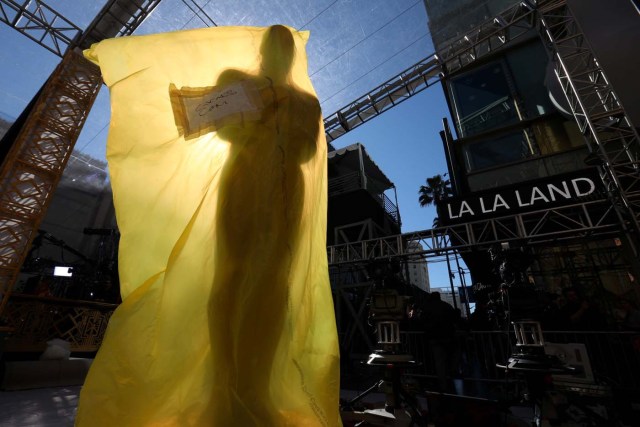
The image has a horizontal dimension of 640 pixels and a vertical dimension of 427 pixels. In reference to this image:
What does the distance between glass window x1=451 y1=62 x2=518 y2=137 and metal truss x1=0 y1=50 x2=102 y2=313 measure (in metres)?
12.3

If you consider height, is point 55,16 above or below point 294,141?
above

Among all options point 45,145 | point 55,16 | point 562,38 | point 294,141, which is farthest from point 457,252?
point 55,16

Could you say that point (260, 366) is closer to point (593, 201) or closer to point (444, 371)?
point (444, 371)

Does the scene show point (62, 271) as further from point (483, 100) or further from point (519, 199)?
point (483, 100)

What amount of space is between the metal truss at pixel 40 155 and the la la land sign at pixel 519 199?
1008cm

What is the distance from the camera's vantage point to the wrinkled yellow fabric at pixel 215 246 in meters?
0.84

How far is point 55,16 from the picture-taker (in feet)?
25.1

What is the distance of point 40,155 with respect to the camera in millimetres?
8000

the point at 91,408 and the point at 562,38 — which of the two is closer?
the point at 91,408

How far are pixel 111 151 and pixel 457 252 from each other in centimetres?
699

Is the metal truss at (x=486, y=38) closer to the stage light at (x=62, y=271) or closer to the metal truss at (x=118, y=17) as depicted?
the metal truss at (x=118, y=17)

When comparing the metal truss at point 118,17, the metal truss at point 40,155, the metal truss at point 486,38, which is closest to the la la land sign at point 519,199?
the metal truss at point 486,38

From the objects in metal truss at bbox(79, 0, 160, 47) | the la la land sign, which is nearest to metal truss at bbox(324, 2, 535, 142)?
the la la land sign

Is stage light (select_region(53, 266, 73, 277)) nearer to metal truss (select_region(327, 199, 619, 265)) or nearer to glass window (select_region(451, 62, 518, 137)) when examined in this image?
metal truss (select_region(327, 199, 619, 265))
